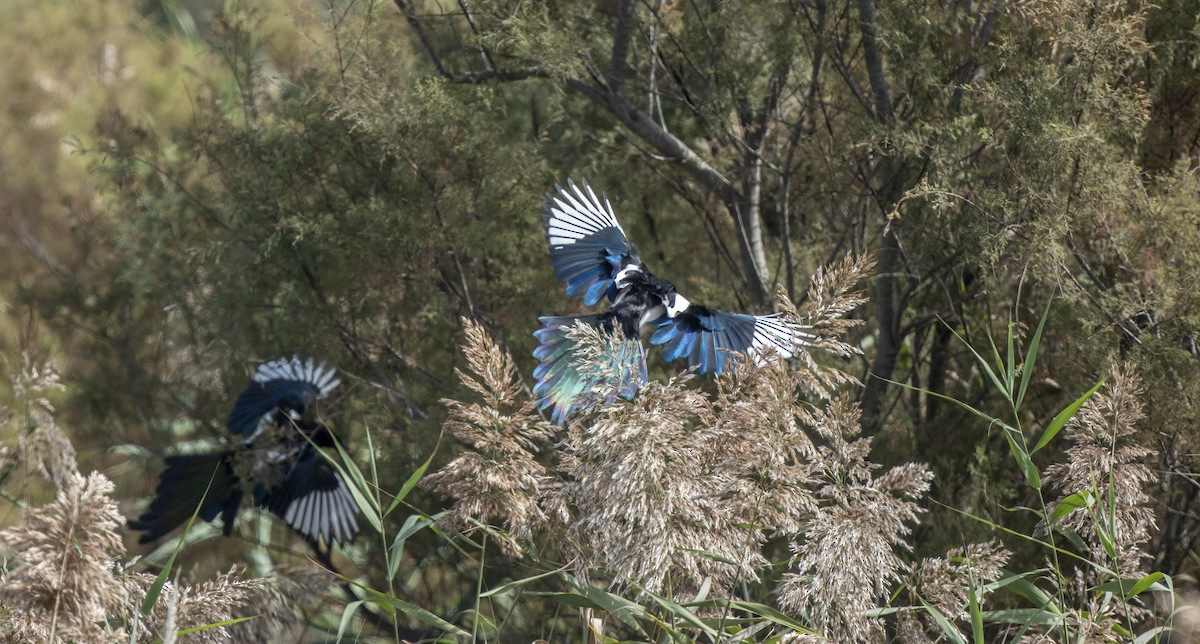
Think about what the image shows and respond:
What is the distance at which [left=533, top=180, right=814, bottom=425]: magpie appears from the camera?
145 inches

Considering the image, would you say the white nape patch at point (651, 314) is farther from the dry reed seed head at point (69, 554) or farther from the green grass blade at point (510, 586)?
the dry reed seed head at point (69, 554)

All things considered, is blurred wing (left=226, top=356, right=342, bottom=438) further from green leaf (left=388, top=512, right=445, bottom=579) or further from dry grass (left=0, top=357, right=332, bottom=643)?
green leaf (left=388, top=512, right=445, bottom=579)

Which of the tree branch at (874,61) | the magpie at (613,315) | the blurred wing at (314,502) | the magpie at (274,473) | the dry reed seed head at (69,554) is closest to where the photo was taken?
the dry reed seed head at (69,554)

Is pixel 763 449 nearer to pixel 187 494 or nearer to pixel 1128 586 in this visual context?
pixel 1128 586

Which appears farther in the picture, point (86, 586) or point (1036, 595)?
point (1036, 595)

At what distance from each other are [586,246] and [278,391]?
5.09 feet

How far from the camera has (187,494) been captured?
504 centimetres

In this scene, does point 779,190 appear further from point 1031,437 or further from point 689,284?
point 1031,437

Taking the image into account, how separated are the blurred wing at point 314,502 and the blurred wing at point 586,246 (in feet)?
4.65

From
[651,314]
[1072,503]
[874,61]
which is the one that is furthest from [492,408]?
[874,61]

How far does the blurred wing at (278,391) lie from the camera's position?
4906 mm

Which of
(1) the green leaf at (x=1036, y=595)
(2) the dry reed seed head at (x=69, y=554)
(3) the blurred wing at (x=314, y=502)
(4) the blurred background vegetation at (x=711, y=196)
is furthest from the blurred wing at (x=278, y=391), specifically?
(1) the green leaf at (x=1036, y=595)

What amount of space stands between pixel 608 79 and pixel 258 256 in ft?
4.89

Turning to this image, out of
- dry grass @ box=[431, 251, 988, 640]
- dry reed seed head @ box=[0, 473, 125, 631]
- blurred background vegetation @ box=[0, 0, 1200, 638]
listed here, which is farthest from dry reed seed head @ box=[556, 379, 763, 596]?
blurred background vegetation @ box=[0, 0, 1200, 638]
